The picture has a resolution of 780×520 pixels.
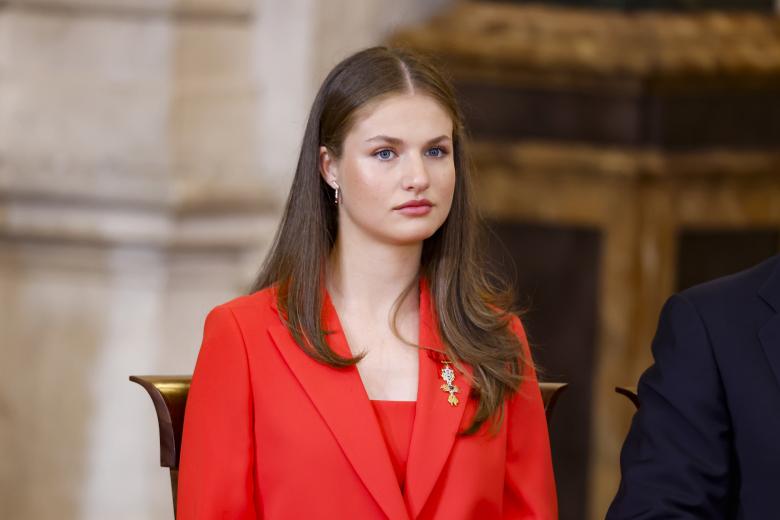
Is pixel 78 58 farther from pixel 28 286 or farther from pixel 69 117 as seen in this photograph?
pixel 28 286


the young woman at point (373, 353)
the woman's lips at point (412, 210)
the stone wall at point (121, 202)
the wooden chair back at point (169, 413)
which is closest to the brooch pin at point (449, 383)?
the young woman at point (373, 353)

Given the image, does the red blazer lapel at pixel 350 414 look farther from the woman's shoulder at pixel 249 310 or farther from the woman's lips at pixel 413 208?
the woman's lips at pixel 413 208

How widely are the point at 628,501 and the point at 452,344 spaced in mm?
390

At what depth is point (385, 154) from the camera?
2789 mm

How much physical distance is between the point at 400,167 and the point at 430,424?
1.37ft

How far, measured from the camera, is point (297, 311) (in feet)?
9.24

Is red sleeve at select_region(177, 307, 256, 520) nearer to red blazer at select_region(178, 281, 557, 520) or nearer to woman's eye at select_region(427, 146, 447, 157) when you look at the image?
red blazer at select_region(178, 281, 557, 520)

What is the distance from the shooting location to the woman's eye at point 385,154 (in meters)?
2.79

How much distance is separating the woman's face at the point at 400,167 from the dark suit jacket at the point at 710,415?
441 millimetres

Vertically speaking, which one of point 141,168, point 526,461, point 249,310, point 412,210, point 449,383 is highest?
point 141,168

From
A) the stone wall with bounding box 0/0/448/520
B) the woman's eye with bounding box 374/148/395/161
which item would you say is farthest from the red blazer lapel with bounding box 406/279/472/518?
the stone wall with bounding box 0/0/448/520

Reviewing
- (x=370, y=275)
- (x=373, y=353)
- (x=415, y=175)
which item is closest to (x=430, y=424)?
(x=373, y=353)

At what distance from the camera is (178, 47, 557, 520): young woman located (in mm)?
2688

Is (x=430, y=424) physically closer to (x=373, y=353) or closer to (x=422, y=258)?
(x=373, y=353)
